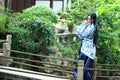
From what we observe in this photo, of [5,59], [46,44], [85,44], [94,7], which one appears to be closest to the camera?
[85,44]

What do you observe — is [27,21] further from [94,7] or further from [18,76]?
[18,76]

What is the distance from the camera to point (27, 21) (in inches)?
542

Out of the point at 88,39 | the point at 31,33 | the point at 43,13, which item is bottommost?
the point at 31,33

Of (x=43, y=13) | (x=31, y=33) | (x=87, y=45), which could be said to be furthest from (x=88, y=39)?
(x=43, y=13)

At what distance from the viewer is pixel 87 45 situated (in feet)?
32.6

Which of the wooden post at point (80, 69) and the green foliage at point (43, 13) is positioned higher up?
the green foliage at point (43, 13)

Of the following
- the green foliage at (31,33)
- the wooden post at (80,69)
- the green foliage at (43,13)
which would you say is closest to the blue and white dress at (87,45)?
the wooden post at (80,69)

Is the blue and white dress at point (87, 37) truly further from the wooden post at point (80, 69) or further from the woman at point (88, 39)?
the wooden post at point (80, 69)

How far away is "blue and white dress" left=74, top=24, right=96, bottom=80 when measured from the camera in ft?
32.2

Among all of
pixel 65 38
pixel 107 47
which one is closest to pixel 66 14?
pixel 65 38

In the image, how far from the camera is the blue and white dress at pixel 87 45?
981cm

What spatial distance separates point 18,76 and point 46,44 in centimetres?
338

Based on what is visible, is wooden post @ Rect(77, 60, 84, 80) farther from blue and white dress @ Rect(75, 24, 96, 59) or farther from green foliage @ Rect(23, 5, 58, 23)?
green foliage @ Rect(23, 5, 58, 23)

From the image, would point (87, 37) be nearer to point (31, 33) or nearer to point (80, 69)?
point (80, 69)
